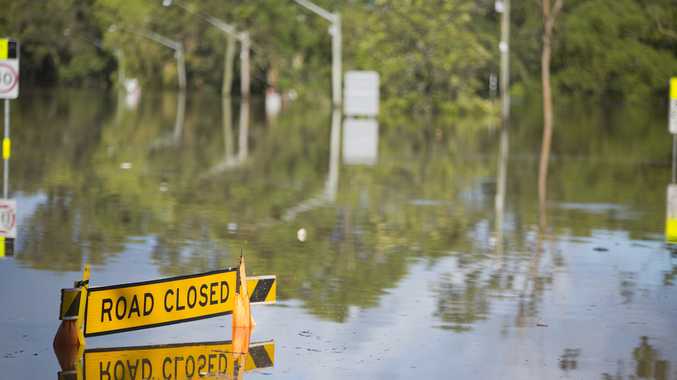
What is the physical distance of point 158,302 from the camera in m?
11.4

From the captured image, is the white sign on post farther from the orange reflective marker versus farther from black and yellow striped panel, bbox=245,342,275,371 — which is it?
black and yellow striped panel, bbox=245,342,275,371

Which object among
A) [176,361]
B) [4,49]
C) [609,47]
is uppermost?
[609,47]

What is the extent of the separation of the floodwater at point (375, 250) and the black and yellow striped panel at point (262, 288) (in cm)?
31

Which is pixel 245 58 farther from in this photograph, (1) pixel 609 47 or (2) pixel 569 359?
(2) pixel 569 359

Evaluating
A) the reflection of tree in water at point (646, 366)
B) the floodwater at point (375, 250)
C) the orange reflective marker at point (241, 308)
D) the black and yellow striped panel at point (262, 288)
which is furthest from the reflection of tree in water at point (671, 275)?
the orange reflective marker at point (241, 308)

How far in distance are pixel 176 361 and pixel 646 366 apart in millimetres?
3313

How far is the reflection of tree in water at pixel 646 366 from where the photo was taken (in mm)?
10758

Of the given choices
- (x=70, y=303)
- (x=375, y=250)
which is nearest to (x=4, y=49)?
(x=375, y=250)

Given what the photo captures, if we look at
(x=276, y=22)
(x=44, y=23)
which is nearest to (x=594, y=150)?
(x=276, y=22)

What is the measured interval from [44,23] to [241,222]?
11961 centimetres

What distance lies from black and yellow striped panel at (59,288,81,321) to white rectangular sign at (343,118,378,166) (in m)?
23.3

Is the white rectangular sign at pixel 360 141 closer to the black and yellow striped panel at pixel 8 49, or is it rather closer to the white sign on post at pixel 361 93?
the white sign on post at pixel 361 93

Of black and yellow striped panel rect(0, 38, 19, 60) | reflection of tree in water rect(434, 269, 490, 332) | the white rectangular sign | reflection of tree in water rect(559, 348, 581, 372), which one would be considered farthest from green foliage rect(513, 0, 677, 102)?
reflection of tree in water rect(559, 348, 581, 372)

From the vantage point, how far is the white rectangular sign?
35.6 metres
